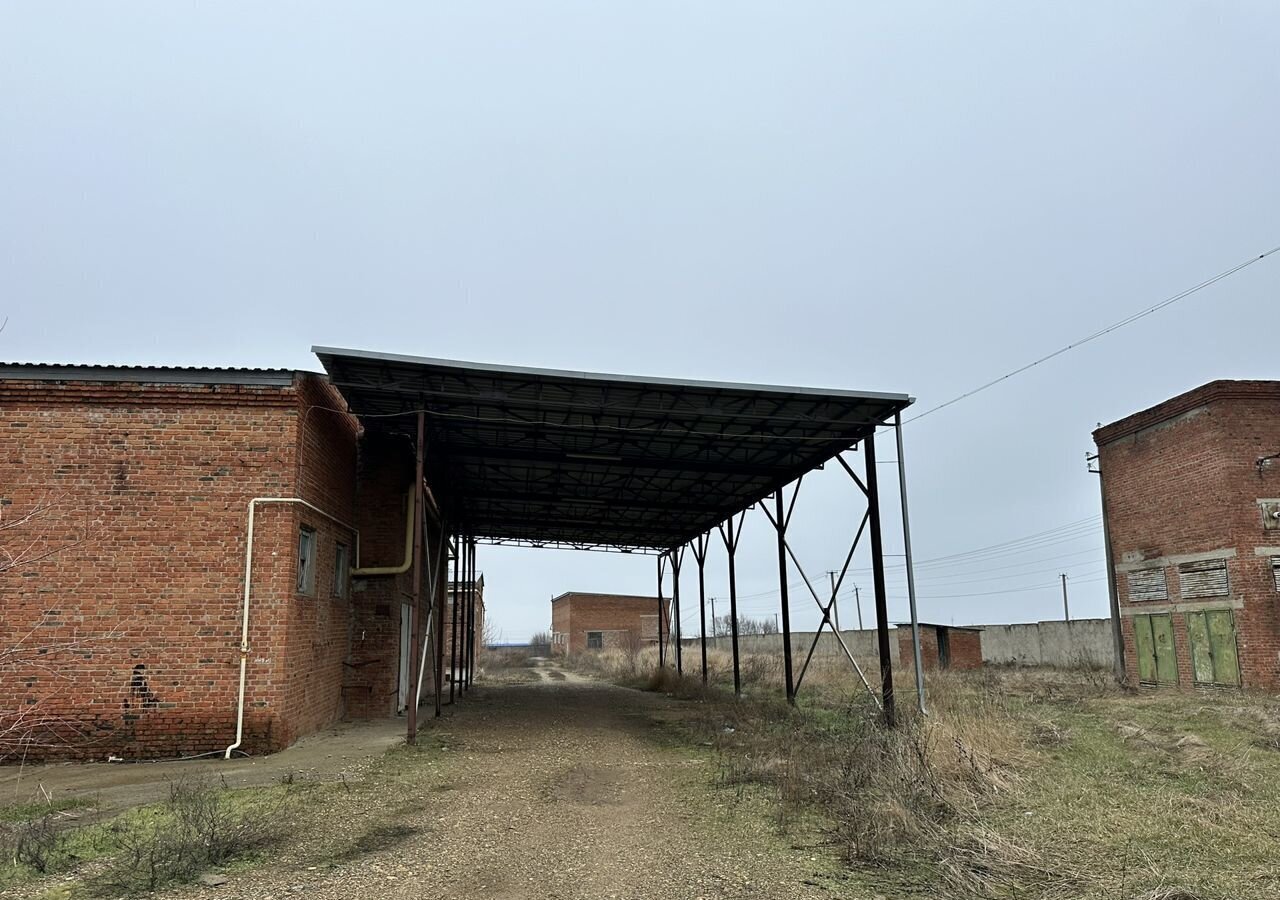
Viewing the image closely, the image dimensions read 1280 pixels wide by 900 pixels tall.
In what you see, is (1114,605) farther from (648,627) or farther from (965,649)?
(648,627)

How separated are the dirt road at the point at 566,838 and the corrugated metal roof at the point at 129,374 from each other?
18.1ft

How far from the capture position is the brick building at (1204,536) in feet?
58.0

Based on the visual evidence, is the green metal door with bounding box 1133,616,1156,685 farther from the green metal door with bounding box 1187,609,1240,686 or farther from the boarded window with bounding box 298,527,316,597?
the boarded window with bounding box 298,527,316,597

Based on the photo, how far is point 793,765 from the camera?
9359 millimetres

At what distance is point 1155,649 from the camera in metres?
20.3

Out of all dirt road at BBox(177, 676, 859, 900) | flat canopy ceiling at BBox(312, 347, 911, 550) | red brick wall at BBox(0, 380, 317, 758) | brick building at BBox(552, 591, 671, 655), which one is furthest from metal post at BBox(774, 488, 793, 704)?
brick building at BBox(552, 591, 671, 655)

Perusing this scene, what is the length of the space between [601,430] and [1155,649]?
15.7 meters

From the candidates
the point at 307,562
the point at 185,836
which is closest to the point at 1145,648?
the point at 307,562

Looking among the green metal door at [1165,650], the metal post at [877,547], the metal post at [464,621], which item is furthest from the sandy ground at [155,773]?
the green metal door at [1165,650]

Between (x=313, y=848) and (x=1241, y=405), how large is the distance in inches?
782

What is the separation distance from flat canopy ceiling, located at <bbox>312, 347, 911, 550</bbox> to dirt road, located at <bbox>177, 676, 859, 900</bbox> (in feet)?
16.7

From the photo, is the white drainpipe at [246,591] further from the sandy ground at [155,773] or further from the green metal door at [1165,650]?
the green metal door at [1165,650]

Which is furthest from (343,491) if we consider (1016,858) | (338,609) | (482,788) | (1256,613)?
(1256,613)

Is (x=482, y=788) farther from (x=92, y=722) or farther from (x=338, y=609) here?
(x=338, y=609)
